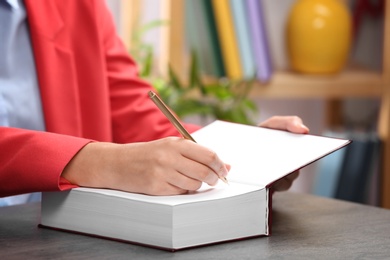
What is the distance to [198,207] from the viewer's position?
3.35ft

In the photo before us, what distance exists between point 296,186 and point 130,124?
167 cm

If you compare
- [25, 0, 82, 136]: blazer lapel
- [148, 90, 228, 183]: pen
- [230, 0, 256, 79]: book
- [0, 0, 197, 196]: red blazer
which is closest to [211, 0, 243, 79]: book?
[230, 0, 256, 79]: book

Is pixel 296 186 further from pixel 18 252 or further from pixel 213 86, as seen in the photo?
pixel 18 252

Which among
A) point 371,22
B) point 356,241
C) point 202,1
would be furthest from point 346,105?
point 356,241

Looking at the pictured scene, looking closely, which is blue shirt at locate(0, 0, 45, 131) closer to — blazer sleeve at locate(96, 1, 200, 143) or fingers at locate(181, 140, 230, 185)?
blazer sleeve at locate(96, 1, 200, 143)

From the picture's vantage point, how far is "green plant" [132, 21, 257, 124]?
251 cm

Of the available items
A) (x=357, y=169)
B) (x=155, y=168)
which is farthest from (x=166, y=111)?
(x=357, y=169)

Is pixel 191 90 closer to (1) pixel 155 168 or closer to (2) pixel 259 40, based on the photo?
(2) pixel 259 40

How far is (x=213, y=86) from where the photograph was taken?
2574mm

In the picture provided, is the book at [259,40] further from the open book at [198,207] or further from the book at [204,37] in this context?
the open book at [198,207]

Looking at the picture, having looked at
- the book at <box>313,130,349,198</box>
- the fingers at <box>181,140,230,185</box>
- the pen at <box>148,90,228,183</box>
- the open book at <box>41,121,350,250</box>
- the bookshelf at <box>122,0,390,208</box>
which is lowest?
the book at <box>313,130,349,198</box>

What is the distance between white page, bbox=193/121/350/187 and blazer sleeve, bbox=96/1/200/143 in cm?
33

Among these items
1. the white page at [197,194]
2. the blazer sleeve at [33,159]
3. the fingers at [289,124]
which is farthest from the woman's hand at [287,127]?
the blazer sleeve at [33,159]

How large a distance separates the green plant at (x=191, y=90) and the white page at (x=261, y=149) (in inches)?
47.8
